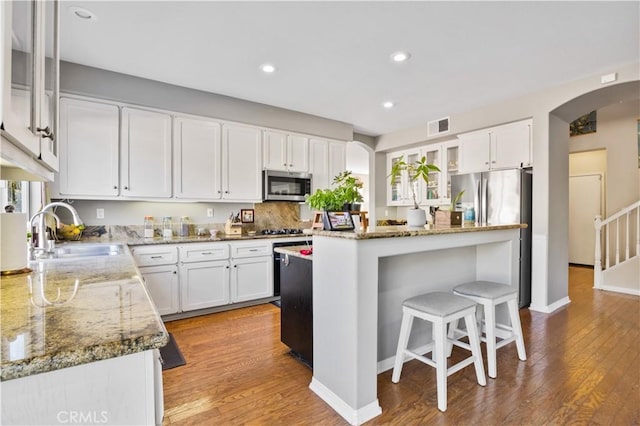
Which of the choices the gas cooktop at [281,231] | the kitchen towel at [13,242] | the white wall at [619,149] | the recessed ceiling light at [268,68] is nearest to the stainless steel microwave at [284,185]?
the gas cooktop at [281,231]

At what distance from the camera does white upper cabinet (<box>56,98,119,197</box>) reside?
3082mm

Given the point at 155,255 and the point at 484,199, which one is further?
the point at 484,199

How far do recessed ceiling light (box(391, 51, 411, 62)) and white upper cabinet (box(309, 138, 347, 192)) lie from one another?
1.95 metres

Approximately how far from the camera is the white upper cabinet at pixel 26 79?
0.75m

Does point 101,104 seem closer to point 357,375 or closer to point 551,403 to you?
point 357,375

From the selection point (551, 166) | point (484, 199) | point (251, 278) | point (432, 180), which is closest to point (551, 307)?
point (484, 199)

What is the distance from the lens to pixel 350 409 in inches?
70.7

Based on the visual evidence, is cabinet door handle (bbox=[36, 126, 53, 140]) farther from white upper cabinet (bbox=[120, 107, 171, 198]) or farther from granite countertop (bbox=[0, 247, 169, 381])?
white upper cabinet (bbox=[120, 107, 171, 198])

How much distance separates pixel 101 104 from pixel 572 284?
687 cm

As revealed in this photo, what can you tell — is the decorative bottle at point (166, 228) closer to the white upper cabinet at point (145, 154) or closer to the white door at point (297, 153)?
the white upper cabinet at point (145, 154)

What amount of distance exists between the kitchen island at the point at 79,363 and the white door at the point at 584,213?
7.97 meters

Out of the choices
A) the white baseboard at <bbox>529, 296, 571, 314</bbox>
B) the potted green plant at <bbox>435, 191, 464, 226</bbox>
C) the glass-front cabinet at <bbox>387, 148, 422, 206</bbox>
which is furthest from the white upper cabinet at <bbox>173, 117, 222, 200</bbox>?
the white baseboard at <bbox>529, 296, 571, 314</bbox>

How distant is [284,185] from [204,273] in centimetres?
159

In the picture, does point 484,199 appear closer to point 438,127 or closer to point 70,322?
point 438,127
